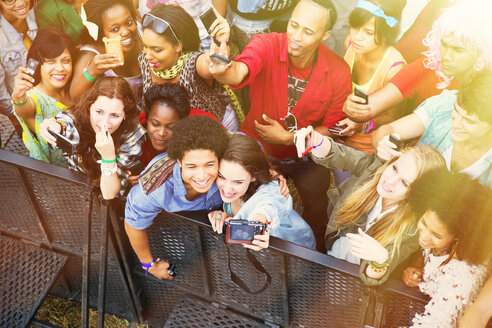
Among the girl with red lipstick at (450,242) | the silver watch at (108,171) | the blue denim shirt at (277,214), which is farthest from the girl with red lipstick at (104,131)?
the girl with red lipstick at (450,242)

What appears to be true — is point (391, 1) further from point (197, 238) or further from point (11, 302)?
point (11, 302)

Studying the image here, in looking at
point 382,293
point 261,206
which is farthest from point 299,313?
point 261,206

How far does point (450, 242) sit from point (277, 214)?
2.96 ft

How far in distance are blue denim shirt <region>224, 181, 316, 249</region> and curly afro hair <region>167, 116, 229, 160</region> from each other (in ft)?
1.12

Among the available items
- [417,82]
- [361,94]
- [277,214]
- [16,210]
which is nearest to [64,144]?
[16,210]

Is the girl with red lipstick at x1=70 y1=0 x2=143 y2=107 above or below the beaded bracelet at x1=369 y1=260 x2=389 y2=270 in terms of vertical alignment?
above

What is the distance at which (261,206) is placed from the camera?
Answer: 8.02 feet

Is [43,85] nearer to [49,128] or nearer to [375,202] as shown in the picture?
[49,128]

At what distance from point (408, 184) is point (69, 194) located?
2105 millimetres

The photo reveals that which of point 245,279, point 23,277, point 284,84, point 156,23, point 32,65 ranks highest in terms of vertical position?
point 156,23

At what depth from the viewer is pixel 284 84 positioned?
91.4 inches

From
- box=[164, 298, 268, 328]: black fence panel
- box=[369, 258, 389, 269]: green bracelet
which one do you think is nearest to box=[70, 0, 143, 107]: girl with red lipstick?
box=[164, 298, 268, 328]: black fence panel

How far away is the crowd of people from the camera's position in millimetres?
1999

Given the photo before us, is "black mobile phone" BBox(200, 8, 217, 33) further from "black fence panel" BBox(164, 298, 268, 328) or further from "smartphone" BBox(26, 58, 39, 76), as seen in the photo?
"black fence panel" BBox(164, 298, 268, 328)
